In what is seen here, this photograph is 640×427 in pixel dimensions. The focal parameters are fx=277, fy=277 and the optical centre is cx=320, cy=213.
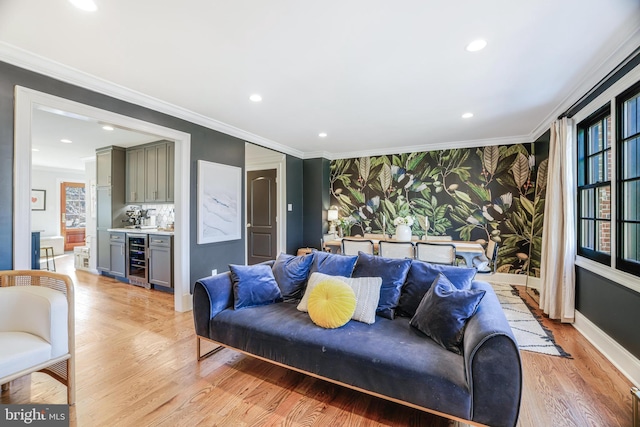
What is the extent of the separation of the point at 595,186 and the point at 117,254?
670cm

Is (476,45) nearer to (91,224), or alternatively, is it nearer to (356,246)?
(356,246)

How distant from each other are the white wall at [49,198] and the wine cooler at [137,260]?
16.4 ft

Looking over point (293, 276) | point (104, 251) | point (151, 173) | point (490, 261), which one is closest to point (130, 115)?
point (151, 173)

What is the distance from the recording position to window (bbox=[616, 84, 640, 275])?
2.17m

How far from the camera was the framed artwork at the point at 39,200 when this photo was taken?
7307mm

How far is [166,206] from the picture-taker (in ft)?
17.4

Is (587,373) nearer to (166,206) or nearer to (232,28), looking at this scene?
(232,28)

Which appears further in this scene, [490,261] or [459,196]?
[459,196]

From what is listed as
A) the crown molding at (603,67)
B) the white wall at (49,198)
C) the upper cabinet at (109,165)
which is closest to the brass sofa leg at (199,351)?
the crown molding at (603,67)

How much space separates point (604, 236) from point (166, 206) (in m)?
6.25

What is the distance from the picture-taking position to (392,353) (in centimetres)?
162

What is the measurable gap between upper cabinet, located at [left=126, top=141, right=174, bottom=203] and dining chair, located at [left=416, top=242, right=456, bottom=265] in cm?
394

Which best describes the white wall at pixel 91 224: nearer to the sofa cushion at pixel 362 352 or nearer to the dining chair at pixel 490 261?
the sofa cushion at pixel 362 352

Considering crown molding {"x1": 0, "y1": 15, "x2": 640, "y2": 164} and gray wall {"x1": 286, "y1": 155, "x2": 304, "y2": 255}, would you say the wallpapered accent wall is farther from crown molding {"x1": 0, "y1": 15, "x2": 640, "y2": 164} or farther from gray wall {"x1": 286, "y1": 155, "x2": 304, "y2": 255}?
gray wall {"x1": 286, "y1": 155, "x2": 304, "y2": 255}
